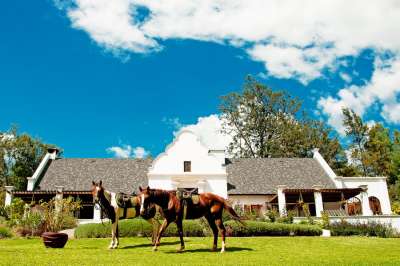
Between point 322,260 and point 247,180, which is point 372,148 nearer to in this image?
point 247,180

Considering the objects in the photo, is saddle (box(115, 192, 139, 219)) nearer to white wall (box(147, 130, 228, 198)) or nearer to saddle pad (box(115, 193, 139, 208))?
saddle pad (box(115, 193, 139, 208))

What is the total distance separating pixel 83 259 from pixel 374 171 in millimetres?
47029

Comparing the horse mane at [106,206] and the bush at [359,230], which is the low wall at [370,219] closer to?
Answer: the bush at [359,230]

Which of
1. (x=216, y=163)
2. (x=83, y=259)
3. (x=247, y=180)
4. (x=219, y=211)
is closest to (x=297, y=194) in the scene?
(x=247, y=180)

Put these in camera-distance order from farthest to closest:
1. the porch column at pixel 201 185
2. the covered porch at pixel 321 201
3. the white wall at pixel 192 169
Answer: the white wall at pixel 192 169 → the porch column at pixel 201 185 → the covered porch at pixel 321 201

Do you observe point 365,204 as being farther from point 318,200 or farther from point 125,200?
point 125,200

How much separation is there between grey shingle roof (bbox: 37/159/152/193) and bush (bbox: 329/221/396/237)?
54.9ft

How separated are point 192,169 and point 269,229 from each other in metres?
12.9

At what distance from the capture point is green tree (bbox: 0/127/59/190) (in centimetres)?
5088

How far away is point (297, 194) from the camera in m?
33.1

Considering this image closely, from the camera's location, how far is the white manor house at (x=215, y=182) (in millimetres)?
31844

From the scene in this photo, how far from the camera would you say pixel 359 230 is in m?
21.9

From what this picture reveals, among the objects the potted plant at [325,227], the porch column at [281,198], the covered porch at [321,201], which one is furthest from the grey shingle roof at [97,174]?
the potted plant at [325,227]

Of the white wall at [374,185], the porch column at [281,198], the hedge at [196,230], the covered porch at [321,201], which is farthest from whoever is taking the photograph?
the white wall at [374,185]
